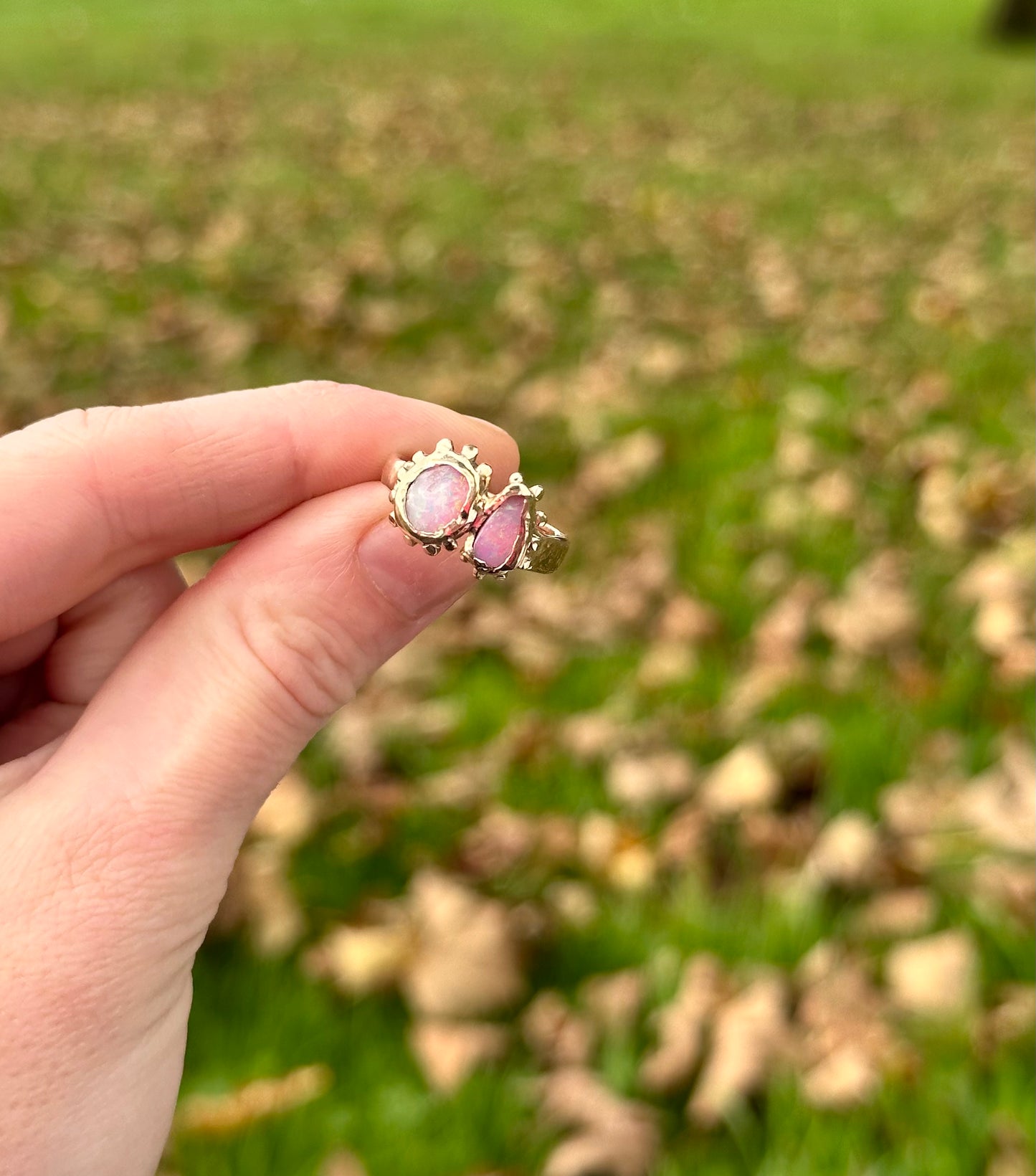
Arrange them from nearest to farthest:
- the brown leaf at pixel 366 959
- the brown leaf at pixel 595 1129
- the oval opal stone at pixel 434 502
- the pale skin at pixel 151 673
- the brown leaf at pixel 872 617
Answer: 1. the pale skin at pixel 151 673
2. the oval opal stone at pixel 434 502
3. the brown leaf at pixel 595 1129
4. the brown leaf at pixel 366 959
5. the brown leaf at pixel 872 617

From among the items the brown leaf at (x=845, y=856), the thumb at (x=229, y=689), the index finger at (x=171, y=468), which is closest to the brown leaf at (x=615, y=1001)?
the brown leaf at (x=845, y=856)

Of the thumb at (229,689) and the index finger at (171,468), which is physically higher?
the index finger at (171,468)

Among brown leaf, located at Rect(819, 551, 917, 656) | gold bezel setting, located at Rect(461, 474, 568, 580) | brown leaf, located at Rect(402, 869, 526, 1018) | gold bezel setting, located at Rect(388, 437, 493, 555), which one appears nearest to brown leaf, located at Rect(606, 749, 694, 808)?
brown leaf, located at Rect(402, 869, 526, 1018)

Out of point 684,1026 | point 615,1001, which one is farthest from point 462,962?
point 684,1026

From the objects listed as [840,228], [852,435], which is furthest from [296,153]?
[852,435]

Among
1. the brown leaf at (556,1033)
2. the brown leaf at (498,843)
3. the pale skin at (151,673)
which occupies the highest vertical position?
the pale skin at (151,673)

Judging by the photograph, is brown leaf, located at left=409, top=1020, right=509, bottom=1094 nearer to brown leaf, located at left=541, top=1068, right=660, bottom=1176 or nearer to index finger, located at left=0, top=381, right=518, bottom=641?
brown leaf, located at left=541, top=1068, right=660, bottom=1176

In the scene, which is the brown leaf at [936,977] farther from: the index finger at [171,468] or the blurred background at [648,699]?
the index finger at [171,468]
